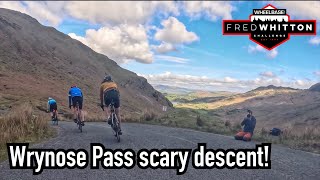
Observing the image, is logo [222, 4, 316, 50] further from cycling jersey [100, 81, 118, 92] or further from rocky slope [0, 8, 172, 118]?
rocky slope [0, 8, 172, 118]

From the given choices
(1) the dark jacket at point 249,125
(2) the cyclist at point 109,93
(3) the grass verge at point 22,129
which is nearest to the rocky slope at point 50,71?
(1) the dark jacket at point 249,125

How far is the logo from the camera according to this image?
1584 centimetres

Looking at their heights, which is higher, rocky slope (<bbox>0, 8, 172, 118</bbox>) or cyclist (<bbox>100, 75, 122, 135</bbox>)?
rocky slope (<bbox>0, 8, 172, 118</bbox>)

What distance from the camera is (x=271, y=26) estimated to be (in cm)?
1608

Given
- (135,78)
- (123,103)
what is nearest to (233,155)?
(123,103)

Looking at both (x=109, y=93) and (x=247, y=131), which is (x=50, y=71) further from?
(x=109, y=93)

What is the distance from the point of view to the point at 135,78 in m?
97.0

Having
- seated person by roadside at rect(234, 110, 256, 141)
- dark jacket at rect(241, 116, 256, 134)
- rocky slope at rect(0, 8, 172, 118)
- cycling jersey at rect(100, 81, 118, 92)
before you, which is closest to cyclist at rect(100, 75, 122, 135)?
cycling jersey at rect(100, 81, 118, 92)

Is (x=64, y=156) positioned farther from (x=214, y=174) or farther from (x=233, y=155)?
(x=233, y=155)

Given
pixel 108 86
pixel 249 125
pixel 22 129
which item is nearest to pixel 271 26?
pixel 249 125

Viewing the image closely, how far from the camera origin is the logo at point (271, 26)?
52.0ft

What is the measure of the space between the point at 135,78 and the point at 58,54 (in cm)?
2647

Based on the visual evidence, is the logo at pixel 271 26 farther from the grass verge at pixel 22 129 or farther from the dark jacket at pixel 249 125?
the grass verge at pixel 22 129

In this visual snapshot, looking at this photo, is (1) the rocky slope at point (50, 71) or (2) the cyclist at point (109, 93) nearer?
(2) the cyclist at point (109, 93)
